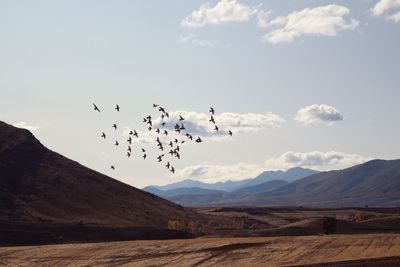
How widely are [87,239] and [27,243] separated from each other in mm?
6832

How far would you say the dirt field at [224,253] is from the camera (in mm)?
40312

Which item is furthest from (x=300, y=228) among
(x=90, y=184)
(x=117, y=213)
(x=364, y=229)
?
(x=90, y=184)

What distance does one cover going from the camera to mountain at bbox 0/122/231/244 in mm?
73675

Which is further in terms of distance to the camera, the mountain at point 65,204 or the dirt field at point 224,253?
the mountain at point 65,204

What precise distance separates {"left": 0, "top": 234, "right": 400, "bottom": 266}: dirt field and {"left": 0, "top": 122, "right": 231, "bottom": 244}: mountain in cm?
1977

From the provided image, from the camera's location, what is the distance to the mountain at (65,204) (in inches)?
2901

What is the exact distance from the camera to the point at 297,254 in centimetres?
4275

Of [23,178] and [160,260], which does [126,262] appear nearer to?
[160,260]

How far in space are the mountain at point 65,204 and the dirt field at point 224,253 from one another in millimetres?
19767

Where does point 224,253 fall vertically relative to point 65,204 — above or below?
below

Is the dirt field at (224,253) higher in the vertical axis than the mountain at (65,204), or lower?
lower

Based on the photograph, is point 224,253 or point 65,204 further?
point 65,204

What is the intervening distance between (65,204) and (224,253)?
51.5 m

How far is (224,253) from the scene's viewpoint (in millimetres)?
44969
